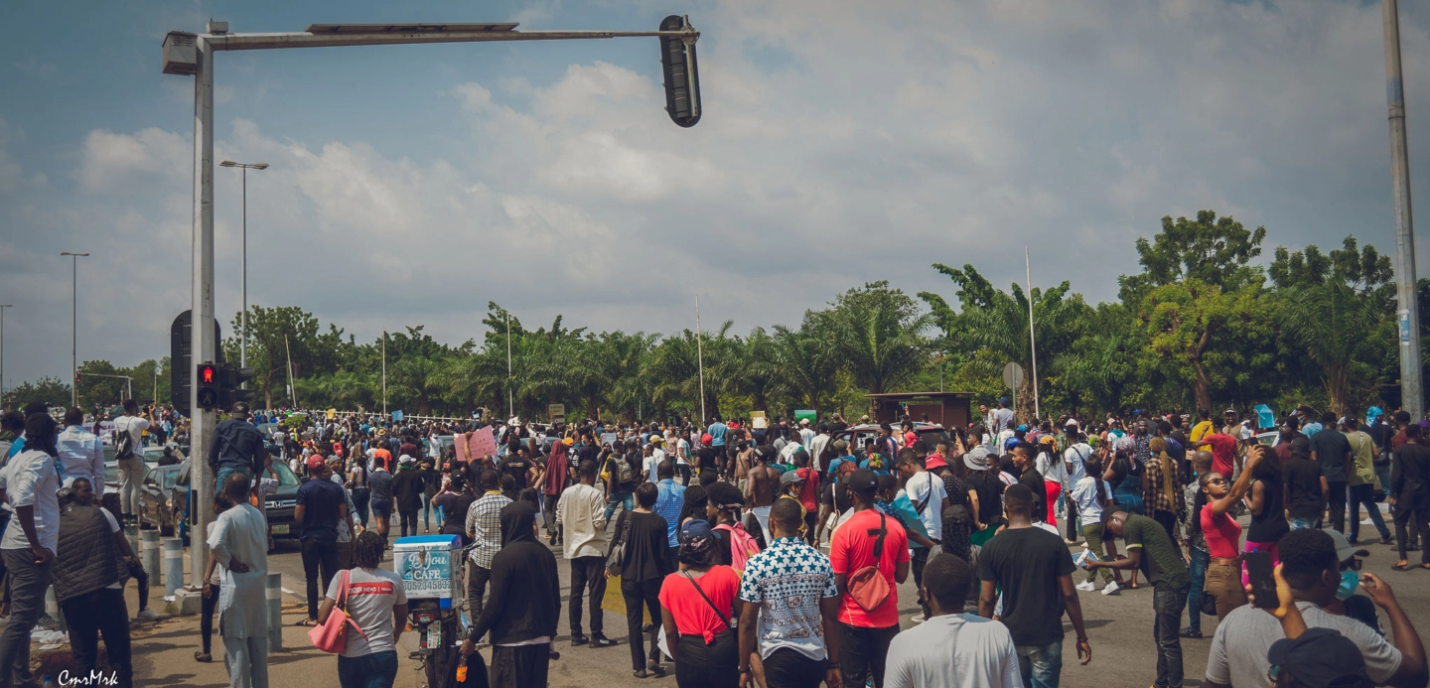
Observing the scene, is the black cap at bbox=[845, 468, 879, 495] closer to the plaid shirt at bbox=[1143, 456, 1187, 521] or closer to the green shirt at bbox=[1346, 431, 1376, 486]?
the plaid shirt at bbox=[1143, 456, 1187, 521]

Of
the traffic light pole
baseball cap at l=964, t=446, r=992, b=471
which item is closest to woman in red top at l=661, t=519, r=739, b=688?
baseball cap at l=964, t=446, r=992, b=471

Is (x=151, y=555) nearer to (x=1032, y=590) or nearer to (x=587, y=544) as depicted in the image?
(x=587, y=544)

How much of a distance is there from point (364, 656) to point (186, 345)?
6.40m

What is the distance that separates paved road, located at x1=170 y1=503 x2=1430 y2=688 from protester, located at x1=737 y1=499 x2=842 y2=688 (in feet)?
10.3

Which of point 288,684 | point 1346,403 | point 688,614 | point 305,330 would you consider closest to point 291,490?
point 288,684

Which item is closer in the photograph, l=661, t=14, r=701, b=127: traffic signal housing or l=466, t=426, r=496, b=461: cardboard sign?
l=661, t=14, r=701, b=127: traffic signal housing

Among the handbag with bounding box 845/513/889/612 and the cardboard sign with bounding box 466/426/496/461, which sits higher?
the cardboard sign with bounding box 466/426/496/461

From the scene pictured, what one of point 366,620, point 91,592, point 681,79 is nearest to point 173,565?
point 91,592

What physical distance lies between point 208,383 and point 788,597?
781 centimetres

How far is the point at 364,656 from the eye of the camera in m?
6.74

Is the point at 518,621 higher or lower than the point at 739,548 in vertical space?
lower

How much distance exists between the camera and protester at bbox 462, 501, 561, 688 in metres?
6.71

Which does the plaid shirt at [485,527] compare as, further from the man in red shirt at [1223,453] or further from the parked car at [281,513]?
the man in red shirt at [1223,453]

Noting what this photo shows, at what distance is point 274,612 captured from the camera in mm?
10008
